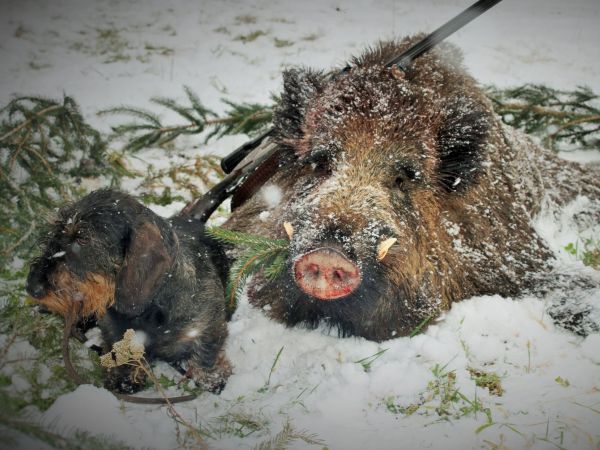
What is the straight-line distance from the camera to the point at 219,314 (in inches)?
120

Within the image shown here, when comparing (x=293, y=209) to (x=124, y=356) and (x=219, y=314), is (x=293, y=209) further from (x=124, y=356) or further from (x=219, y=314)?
(x=124, y=356)

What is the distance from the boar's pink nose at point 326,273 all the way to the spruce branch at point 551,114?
377 cm

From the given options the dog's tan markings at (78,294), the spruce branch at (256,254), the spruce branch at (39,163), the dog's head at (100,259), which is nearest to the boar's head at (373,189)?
the spruce branch at (256,254)

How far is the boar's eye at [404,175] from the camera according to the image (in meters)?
2.75

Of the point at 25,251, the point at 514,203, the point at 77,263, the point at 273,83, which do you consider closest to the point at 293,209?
the point at 77,263

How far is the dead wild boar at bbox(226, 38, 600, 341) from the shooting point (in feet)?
8.11

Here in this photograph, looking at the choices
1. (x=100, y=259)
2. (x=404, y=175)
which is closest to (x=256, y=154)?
Result: (x=404, y=175)

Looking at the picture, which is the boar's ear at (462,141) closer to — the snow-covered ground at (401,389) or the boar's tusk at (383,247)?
the boar's tusk at (383,247)

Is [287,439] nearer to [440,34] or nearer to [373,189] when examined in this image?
[373,189]

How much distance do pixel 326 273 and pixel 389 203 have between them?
0.63m

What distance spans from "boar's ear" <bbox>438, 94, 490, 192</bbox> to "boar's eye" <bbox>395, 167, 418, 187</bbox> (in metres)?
0.20

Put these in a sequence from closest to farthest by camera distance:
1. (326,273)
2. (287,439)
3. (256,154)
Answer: (326,273), (287,439), (256,154)

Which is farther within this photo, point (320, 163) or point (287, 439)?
point (320, 163)

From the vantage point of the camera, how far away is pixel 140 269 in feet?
7.98
